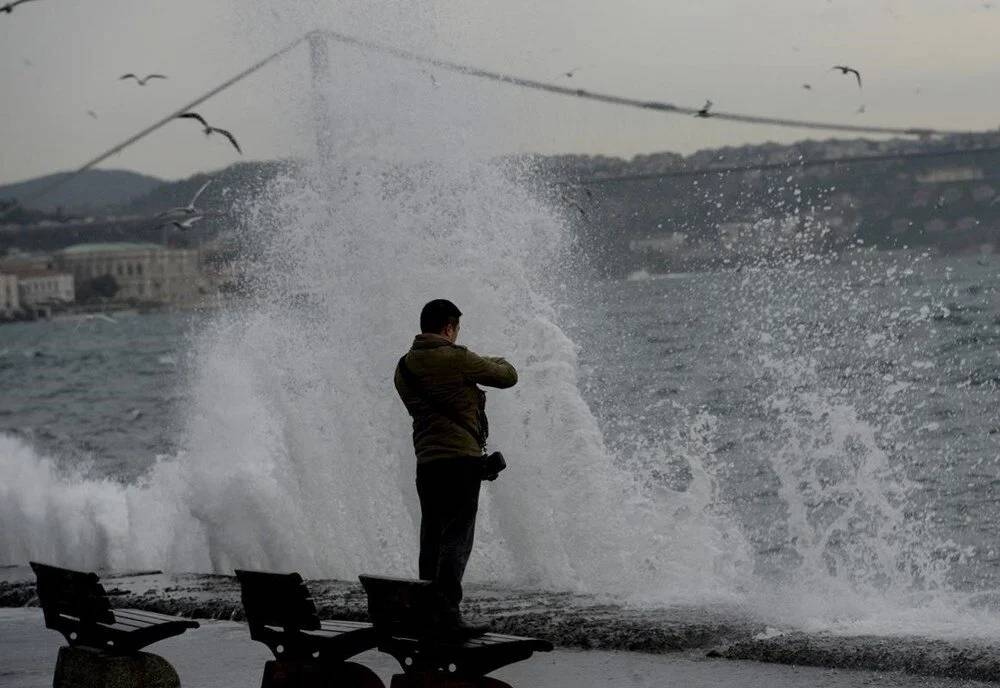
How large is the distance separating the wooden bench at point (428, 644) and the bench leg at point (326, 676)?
244 mm

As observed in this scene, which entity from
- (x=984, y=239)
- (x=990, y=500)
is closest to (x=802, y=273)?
(x=984, y=239)

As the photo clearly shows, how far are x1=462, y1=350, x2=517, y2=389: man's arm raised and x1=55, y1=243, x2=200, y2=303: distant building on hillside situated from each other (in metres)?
83.8

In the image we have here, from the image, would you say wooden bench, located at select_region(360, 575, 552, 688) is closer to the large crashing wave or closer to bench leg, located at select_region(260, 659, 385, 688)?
bench leg, located at select_region(260, 659, 385, 688)

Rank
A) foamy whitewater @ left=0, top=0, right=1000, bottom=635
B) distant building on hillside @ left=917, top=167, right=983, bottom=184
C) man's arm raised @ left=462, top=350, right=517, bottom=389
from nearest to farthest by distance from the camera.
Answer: man's arm raised @ left=462, top=350, right=517, bottom=389 → foamy whitewater @ left=0, top=0, right=1000, bottom=635 → distant building on hillside @ left=917, top=167, right=983, bottom=184

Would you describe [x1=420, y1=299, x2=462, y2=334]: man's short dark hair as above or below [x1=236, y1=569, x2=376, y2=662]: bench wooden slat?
above

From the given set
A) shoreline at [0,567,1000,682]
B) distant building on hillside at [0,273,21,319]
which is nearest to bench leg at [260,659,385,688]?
shoreline at [0,567,1000,682]

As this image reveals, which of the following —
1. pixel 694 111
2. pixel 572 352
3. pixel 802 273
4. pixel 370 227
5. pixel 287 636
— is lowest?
pixel 287 636

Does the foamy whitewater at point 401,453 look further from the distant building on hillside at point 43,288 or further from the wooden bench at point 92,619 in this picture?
the distant building on hillside at point 43,288

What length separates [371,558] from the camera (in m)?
11.6

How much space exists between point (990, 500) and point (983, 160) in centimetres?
4518

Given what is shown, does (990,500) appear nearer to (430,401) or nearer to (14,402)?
(430,401)

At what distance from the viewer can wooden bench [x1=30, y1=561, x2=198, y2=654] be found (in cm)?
612

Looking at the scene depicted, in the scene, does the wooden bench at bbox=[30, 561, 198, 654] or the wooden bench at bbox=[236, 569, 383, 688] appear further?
the wooden bench at bbox=[30, 561, 198, 654]

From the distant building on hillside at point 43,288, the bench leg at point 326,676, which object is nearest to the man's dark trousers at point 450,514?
the bench leg at point 326,676
